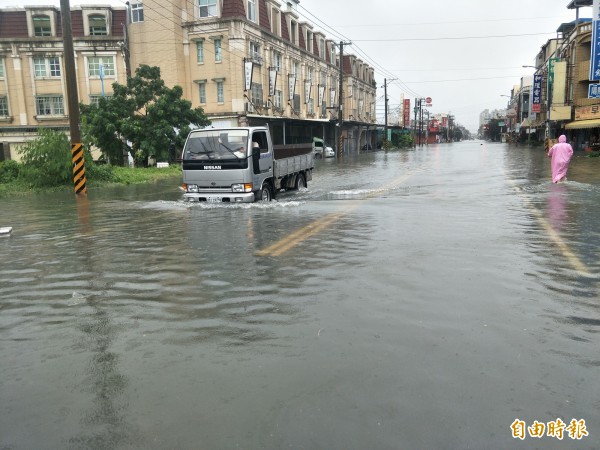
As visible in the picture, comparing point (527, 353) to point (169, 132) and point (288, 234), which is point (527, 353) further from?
point (169, 132)

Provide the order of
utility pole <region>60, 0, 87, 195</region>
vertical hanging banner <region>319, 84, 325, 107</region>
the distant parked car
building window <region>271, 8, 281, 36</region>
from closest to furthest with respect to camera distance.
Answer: utility pole <region>60, 0, 87, 195</region>
building window <region>271, 8, 281, 36</region>
the distant parked car
vertical hanging banner <region>319, 84, 325, 107</region>

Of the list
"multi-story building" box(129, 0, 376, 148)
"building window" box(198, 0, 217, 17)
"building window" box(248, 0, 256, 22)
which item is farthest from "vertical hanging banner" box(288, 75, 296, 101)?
"building window" box(198, 0, 217, 17)

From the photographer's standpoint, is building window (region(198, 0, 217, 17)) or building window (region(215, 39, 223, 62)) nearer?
building window (region(198, 0, 217, 17))

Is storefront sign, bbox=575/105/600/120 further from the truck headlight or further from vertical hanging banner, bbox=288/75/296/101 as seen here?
the truck headlight

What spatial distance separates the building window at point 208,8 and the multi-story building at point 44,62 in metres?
6.60

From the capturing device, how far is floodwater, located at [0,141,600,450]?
323cm

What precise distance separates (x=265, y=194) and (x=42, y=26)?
37030 millimetres

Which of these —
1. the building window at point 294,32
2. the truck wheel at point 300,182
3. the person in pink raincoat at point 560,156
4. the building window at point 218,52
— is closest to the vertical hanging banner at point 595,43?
the person in pink raincoat at point 560,156

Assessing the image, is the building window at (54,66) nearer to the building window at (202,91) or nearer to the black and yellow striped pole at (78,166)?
the building window at (202,91)

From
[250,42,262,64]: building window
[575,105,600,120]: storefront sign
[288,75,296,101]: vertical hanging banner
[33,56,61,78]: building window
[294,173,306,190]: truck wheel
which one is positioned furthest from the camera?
[288,75,296,101]: vertical hanging banner

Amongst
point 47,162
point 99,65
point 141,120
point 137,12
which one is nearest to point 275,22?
point 137,12

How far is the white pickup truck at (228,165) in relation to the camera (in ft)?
45.0

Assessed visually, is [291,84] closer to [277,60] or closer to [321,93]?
[277,60]

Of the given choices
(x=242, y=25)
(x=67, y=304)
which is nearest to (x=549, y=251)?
(x=67, y=304)
